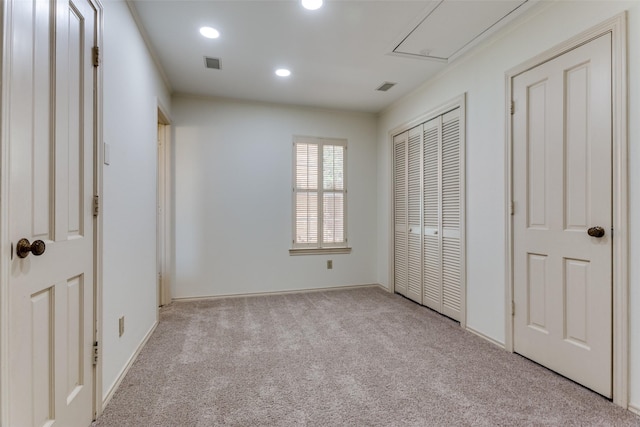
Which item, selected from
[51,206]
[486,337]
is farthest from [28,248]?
[486,337]

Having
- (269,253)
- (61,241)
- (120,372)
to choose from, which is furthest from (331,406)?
(269,253)

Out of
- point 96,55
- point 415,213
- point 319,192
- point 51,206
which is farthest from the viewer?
point 319,192

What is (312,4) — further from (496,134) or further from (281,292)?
(281,292)

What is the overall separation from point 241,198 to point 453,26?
289 centimetres

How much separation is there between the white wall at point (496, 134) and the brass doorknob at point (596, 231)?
13 cm

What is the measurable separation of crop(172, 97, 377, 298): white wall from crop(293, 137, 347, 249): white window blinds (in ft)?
0.37

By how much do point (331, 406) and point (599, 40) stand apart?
265 cm

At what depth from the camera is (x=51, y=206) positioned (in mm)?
1278

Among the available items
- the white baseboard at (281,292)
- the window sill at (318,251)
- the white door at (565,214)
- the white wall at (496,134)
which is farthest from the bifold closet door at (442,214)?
the window sill at (318,251)

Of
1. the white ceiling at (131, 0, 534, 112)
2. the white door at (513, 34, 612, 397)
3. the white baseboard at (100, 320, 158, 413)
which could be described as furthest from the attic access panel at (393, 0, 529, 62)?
the white baseboard at (100, 320, 158, 413)

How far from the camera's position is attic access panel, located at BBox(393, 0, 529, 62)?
87.0 inches

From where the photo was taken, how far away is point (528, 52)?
2.32m

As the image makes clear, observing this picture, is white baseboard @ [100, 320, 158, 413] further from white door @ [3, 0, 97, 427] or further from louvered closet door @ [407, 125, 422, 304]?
louvered closet door @ [407, 125, 422, 304]

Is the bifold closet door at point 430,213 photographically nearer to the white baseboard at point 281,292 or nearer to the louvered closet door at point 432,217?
the louvered closet door at point 432,217
